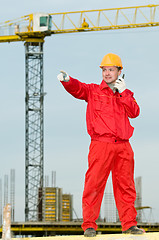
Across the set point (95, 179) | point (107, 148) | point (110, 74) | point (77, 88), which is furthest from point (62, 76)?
point (95, 179)

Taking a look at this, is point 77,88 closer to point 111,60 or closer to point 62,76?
point 62,76

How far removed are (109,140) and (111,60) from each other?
1.46 m

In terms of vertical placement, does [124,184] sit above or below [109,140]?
below

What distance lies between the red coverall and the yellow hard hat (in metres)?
0.38

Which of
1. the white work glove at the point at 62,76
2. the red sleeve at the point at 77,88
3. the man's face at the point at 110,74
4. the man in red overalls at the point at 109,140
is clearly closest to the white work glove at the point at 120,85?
the man in red overalls at the point at 109,140

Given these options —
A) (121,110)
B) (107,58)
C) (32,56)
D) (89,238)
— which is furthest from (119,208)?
(32,56)

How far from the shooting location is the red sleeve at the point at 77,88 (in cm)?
941

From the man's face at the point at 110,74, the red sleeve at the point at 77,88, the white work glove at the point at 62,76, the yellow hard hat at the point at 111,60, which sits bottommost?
the red sleeve at the point at 77,88

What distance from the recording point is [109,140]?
30.9 feet

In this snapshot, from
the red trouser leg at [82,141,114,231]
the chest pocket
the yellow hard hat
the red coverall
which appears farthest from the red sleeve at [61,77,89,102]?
the red trouser leg at [82,141,114,231]

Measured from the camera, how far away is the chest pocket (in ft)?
31.2

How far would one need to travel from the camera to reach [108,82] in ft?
31.9

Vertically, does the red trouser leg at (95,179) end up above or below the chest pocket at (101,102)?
below

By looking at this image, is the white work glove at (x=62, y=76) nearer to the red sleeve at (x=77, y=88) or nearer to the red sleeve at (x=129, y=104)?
the red sleeve at (x=77, y=88)
